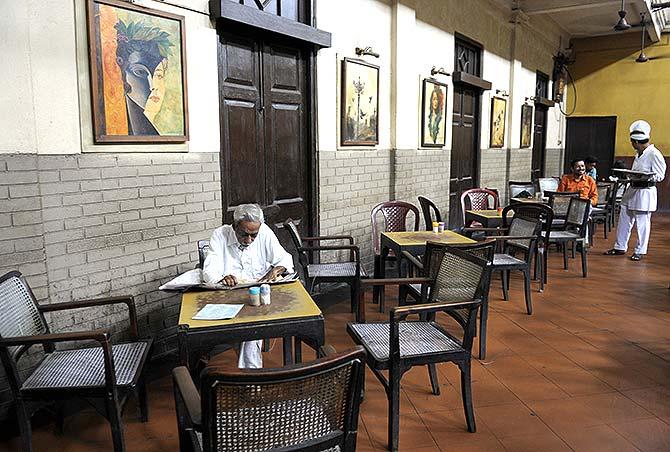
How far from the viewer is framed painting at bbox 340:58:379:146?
18.0 feet

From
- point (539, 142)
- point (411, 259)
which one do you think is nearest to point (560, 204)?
point (411, 259)

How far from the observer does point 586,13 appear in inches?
422

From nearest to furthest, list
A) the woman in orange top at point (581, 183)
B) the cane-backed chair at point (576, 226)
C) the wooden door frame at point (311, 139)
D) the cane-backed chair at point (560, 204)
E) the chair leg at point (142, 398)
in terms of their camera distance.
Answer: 1. the chair leg at point (142, 398)
2. the wooden door frame at point (311, 139)
3. the cane-backed chair at point (576, 226)
4. the cane-backed chair at point (560, 204)
5. the woman in orange top at point (581, 183)

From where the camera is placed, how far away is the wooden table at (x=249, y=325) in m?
2.49

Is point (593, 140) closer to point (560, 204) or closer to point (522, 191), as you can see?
point (522, 191)

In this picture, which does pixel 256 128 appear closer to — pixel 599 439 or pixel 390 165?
pixel 390 165

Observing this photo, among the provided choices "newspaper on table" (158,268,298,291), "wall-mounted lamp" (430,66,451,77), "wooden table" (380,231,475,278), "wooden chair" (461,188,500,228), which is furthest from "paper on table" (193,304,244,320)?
"wall-mounted lamp" (430,66,451,77)

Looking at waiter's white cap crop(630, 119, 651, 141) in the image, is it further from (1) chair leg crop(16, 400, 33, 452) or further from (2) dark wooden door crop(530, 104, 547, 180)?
(1) chair leg crop(16, 400, 33, 452)

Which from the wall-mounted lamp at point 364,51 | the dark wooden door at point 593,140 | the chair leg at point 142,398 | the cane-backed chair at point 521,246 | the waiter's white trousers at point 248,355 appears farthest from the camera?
the dark wooden door at point 593,140

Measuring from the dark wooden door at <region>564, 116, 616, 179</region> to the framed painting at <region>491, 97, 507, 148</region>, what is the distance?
436cm

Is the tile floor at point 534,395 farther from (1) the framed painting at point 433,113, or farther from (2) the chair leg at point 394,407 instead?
(1) the framed painting at point 433,113

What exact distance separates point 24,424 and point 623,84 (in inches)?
520

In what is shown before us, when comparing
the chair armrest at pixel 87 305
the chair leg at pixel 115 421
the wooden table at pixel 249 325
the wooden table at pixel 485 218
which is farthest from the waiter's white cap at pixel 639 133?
the chair leg at pixel 115 421

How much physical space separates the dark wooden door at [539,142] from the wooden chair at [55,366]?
33.7 ft
